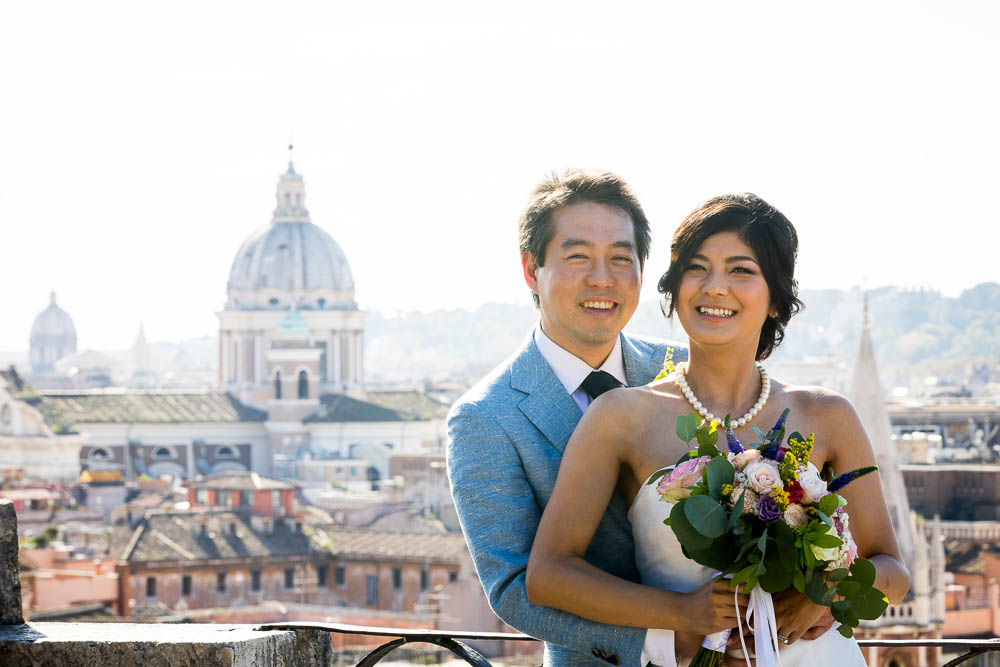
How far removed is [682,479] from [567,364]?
55cm

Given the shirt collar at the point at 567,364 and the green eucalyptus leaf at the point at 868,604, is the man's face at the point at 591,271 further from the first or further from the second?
the green eucalyptus leaf at the point at 868,604

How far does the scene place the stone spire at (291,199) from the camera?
190ft

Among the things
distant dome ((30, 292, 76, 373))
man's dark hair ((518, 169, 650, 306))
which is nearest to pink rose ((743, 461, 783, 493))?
man's dark hair ((518, 169, 650, 306))

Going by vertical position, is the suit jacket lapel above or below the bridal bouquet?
above

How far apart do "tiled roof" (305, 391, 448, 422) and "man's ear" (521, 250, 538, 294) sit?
46.6 metres

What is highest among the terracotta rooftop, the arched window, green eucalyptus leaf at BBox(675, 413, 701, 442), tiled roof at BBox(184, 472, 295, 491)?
the arched window

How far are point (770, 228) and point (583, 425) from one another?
1.41 ft

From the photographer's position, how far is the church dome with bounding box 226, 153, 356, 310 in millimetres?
55438

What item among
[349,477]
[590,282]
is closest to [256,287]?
[349,477]

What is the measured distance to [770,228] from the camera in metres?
2.46

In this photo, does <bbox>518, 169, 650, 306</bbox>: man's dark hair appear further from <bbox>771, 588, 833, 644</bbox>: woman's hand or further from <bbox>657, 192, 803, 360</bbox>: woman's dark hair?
<bbox>771, 588, 833, 644</bbox>: woman's hand

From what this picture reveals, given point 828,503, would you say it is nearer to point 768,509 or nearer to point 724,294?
point 768,509

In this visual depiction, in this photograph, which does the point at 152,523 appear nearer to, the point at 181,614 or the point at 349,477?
the point at 181,614

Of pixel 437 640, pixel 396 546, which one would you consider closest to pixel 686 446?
pixel 437 640
